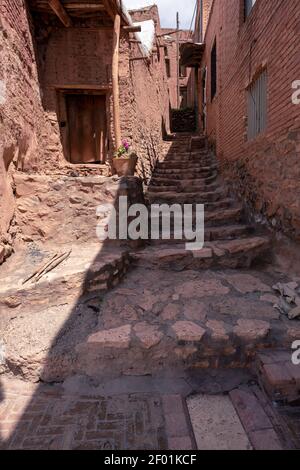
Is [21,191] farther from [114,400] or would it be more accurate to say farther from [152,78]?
[152,78]

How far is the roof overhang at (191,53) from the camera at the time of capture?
10.0m

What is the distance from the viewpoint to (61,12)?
5648 mm

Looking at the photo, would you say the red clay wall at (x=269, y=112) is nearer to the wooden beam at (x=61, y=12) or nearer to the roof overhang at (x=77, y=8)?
the roof overhang at (x=77, y=8)

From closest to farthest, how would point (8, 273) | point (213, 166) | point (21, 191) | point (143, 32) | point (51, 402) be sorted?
point (51, 402) → point (8, 273) → point (21, 191) → point (213, 166) → point (143, 32)

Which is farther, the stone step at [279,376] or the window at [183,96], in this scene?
the window at [183,96]

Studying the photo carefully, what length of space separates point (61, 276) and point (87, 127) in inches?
222

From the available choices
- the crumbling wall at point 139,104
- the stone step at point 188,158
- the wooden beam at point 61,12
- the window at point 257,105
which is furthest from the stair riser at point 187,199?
the wooden beam at point 61,12

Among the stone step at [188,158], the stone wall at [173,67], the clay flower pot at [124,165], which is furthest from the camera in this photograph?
the stone wall at [173,67]

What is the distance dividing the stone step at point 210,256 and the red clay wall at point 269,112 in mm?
517

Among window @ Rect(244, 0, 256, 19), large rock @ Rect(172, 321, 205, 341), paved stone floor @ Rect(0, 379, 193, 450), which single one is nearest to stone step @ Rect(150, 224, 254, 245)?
large rock @ Rect(172, 321, 205, 341)

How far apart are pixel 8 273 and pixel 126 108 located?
16.2 feet
